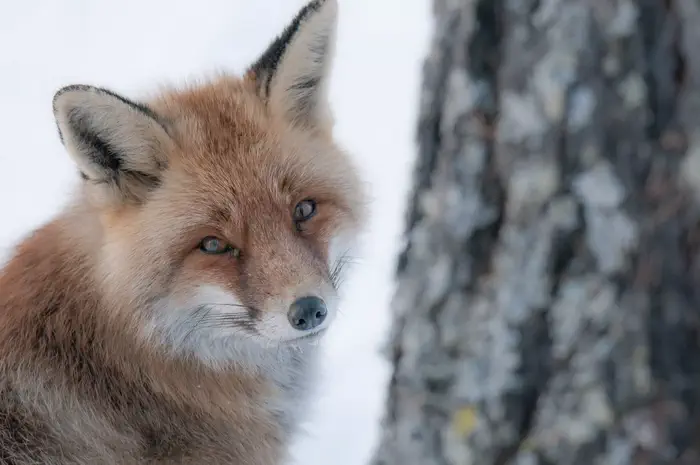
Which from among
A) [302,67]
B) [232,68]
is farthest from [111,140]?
[232,68]

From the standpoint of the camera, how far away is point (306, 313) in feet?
7.07

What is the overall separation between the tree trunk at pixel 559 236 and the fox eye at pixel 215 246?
918 mm

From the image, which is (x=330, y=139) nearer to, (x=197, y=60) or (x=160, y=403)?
(x=160, y=403)

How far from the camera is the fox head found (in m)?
2.20

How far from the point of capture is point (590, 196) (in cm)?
126

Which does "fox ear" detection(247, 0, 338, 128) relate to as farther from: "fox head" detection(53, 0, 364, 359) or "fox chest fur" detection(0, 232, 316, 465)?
"fox chest fur" detection(0, 232, 316, 465)

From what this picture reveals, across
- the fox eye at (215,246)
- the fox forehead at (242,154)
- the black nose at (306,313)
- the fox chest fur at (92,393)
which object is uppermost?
the fox forehead at (242,154)

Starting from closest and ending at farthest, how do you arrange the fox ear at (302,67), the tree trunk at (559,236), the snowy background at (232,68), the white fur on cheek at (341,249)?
the tree trunk at (559,236)
the fox ear at (302,67)
the white fur on cheek at (341,249)
the snowy background at (232,68)

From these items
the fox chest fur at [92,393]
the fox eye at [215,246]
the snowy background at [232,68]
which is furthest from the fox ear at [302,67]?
the snowy background at [232,68]

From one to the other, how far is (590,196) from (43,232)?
6.45ft

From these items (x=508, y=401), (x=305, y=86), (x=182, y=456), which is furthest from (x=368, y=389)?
(x=508, y=401)

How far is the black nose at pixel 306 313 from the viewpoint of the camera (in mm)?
2152

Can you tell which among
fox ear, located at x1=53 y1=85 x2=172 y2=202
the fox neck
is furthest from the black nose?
fox ear, located at x1=53 y1=85 x2=172 y2=202

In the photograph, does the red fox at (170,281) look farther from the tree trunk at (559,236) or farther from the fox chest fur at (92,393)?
the tree trunk at (559,236)
